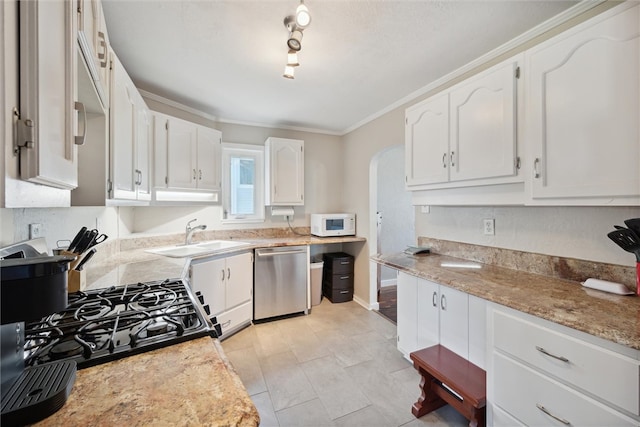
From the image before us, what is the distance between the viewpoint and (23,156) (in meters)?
0.47

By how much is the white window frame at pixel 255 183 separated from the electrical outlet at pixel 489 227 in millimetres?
2635

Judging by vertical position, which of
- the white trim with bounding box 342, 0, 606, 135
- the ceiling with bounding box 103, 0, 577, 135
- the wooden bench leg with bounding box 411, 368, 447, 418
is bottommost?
the wooden bench leg with bounding box 411, 368, 447, 418

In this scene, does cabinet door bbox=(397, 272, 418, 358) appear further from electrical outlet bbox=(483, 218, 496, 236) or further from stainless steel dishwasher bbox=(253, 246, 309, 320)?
stainless steel dishwasher bbox=(253, 246, 309, 320)

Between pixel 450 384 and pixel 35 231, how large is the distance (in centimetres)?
222

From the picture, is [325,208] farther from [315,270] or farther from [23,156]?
[23,156]

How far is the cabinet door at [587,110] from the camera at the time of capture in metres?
1.09

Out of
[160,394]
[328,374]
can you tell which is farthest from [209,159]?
[160,394]

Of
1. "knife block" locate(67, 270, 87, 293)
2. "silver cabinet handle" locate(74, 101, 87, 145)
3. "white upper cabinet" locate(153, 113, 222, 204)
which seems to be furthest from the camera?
"white upper cabinet" locate(153, 113, 222, 204)

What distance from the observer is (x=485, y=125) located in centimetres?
163


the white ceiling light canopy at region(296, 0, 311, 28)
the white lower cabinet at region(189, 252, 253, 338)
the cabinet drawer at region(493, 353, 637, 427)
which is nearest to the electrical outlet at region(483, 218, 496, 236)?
the cabinet drawer at region(493, 353, 637, 427)

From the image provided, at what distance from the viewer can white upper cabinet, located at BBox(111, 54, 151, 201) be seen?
50.1 inches

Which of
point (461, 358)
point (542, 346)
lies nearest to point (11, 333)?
point (542, 346)

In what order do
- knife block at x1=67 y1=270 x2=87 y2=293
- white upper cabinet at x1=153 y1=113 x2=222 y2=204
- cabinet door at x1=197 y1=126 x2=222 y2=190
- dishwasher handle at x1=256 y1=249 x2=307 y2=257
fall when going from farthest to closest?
dishwasher handle at x1=256 y1=249 x2=307 y2=257 → cabinet door at x1=197 y1=126 x2=222 y2=190 → white upper cabinet at x1=153 y1=113 x2=222 y2=204 → knife block at x1=67 y1=270 x2=87 y2=293

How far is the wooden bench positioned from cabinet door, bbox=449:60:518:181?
3.85 ft
